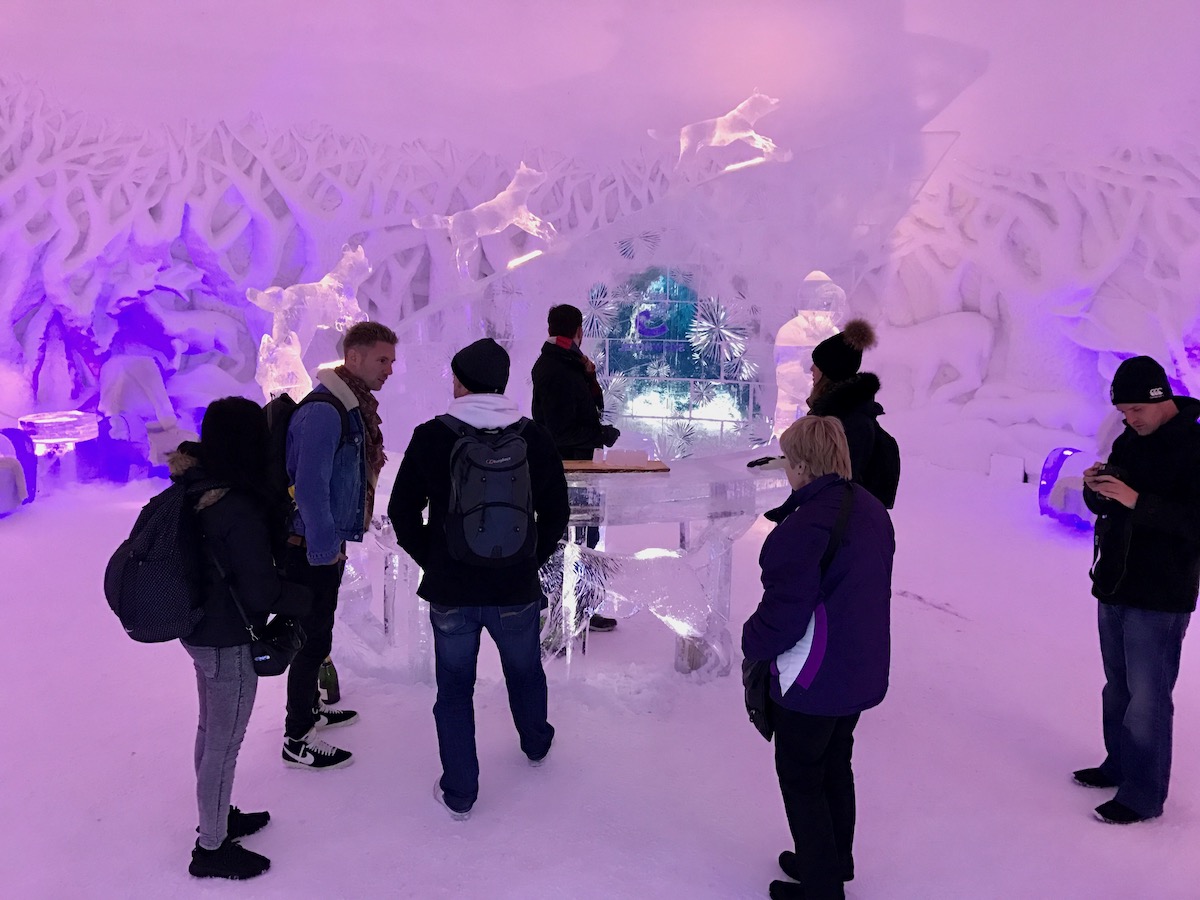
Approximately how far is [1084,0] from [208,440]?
7.74 m

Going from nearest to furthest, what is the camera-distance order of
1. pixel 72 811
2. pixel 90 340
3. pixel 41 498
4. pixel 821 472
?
pixel 821 472, pixel 72 811, pixel 41 498, pixel 90 340

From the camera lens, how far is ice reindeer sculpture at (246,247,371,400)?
17.2 feet

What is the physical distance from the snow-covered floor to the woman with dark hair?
391 millimetres

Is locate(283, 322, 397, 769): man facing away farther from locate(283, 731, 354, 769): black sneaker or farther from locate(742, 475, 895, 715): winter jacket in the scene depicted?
locate(742, 475, 895, 715): winter jacket

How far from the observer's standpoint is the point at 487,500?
2.26 m

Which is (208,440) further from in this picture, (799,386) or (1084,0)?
(1084,0)

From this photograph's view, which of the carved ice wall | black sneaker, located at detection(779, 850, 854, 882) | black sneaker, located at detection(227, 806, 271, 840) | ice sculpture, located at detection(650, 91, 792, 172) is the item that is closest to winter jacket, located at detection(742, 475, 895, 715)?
black sneaker, located at detection(779, 850, 854, 882)

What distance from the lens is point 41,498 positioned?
21.9 feet

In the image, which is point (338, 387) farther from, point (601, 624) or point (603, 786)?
point (601, 624)

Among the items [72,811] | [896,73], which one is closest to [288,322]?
[72,811]

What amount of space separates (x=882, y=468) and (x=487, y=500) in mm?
1293

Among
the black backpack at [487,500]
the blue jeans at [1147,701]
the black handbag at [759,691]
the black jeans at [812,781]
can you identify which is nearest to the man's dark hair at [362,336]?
the black backpack at [487,500]

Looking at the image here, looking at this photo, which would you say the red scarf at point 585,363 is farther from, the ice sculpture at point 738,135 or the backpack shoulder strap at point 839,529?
the ice sculpture at point 738,135

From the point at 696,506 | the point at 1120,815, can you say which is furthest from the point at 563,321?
the point at 1120,815
